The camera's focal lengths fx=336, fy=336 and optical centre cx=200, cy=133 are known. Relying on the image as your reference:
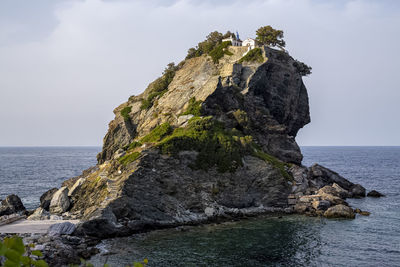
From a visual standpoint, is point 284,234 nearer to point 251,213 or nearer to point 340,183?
point 251,213

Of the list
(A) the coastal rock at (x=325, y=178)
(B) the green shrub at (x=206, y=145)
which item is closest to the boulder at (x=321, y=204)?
(B) the green shrub at (x=206, y=145)

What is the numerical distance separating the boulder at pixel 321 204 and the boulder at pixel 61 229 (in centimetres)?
3327

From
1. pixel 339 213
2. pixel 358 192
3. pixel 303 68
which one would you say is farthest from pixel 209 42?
pixel 339 213

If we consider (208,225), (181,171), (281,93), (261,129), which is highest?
(281,93)

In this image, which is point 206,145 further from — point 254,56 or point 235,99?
point 254,56

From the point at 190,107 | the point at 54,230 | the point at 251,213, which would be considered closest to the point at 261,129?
the point at 190,107

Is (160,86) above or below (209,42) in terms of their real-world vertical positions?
below

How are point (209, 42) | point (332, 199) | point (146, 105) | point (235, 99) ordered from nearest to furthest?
point (332, 199), point (235, 99), point (146, 105), point (209, 42)

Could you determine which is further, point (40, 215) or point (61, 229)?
point (40, 215)

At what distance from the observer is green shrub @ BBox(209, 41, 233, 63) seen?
259ft

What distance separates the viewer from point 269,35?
275 feet

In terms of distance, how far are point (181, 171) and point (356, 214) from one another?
2575cm

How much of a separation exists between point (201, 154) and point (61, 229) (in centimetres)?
2313

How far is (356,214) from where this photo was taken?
47844 millimetres
